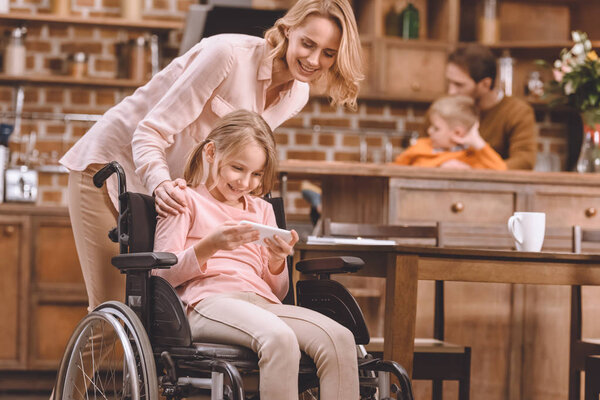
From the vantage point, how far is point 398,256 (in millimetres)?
2238

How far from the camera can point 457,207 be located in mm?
3746

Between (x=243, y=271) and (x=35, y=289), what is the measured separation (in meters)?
2.35

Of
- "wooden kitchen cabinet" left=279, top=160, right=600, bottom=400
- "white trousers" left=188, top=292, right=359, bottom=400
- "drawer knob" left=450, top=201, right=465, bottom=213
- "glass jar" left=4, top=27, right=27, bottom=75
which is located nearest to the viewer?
"white trousers" left=188, top=292, right=359, bottom=400

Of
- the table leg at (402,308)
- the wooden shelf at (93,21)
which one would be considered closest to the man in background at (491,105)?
the wooden shelf at (93,21)

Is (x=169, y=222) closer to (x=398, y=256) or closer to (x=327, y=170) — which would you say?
(x=398, y=256)

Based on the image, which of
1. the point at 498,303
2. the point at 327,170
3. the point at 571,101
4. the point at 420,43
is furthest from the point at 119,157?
the point at 420,43

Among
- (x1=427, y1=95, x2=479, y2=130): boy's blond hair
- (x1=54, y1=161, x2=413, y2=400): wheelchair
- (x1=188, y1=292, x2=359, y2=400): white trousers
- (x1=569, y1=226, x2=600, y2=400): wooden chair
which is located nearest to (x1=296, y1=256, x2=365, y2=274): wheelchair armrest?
(x1=54, y1=161, x2=413, y2=400): wheelchair

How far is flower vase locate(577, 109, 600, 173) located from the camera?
4.02 m

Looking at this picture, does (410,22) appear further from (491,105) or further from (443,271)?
(443,271)

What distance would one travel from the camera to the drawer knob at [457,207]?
3748mm

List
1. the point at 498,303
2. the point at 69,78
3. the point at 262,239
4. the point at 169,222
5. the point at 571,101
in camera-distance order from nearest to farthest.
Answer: the point at 262,239
the point at 169,222
the point at 498,303
the point at 571,101
the point at 69,78

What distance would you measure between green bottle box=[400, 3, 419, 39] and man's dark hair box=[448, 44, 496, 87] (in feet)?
1.91

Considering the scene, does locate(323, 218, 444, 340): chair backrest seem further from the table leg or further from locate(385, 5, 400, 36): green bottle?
locate(385, 5, 400, 36): green bottle

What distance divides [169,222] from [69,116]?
2.88m
